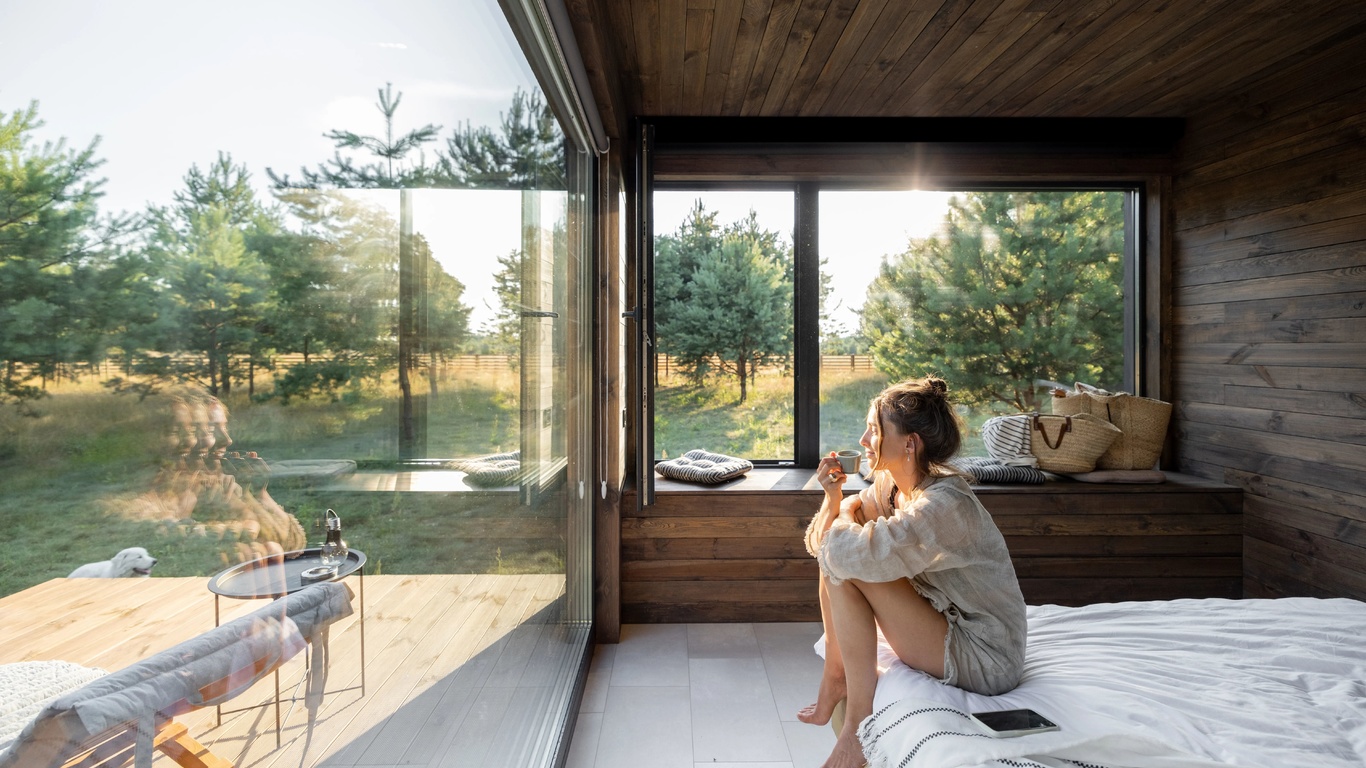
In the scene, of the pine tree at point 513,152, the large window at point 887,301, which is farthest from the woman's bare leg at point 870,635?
the large window at point 887,301

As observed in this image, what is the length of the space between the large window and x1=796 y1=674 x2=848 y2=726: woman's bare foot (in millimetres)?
1577

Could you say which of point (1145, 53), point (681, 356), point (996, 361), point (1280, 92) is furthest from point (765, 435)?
point (1280, 92)

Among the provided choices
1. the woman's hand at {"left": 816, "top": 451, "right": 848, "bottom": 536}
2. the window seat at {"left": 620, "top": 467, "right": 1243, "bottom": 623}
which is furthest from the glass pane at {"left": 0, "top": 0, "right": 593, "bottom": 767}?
the window seat at {"left": 620, "top": 467, "right": 1243, "bottom": 623}

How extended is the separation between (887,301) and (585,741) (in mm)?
2440

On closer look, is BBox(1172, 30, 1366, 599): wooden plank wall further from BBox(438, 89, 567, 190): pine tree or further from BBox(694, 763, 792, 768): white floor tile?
BBox(438, 89, 567, 190): pine tree

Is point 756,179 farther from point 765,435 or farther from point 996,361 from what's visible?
point 996,361

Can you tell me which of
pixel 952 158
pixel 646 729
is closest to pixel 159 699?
pixel 646 729

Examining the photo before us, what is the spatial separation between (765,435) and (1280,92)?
2.54 metres

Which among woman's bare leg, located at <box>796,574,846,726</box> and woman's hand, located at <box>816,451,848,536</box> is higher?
woman's hand, located at <box>816,451,848,536</box>

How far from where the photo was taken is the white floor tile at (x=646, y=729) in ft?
6.52

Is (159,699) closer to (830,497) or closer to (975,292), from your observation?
(830,497)

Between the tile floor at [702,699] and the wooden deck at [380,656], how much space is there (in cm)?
43

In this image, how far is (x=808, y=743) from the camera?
2061 mm

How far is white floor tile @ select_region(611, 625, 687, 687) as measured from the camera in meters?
2.48
